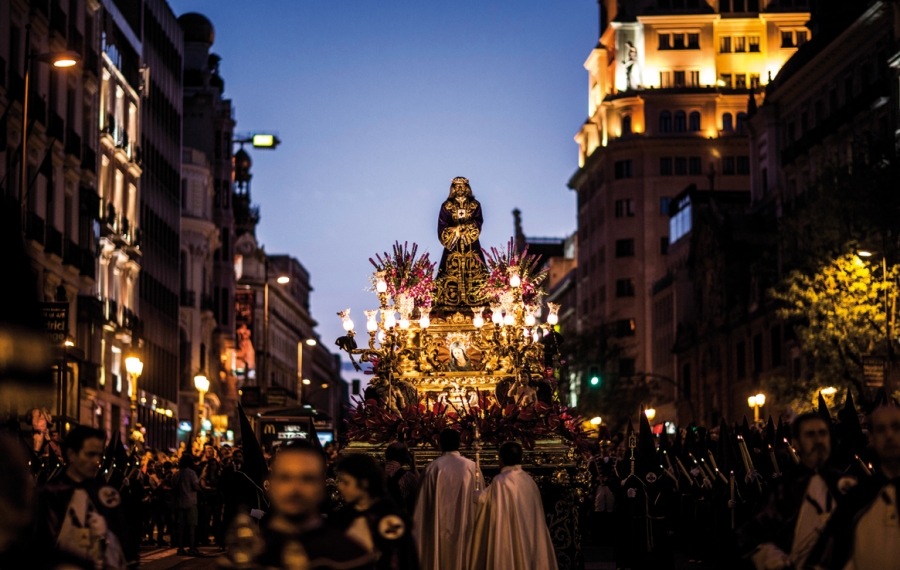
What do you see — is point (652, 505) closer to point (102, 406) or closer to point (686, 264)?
point (102, 406)

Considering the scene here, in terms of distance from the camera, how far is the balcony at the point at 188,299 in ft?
274

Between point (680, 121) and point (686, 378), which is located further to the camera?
point (680, 121)

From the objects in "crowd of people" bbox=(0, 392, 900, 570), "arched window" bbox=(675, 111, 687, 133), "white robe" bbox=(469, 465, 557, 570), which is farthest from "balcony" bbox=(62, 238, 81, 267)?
"arched window" bbox=(675, 111, 687, 133)

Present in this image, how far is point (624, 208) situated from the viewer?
12419cm

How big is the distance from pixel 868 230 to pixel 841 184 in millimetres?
1913

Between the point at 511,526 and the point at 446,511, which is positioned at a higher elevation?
the point at 446,511

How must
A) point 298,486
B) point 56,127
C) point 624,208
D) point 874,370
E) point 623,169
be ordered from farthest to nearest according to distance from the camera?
point 623,169 < point 624,208 < point 56,127 < point 874,370 < point 298,486

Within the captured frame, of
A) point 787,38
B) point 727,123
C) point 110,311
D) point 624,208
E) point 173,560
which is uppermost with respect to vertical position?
point 787,38

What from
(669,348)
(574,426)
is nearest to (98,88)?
(574,426)

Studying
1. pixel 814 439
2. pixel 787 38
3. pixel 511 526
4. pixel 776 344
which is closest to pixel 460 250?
pixel 511 526

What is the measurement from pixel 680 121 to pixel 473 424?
104 meters

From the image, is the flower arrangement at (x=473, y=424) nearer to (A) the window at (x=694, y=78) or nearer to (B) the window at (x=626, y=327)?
(B) the window at (x=626, y=327)

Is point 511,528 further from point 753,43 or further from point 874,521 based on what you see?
point 753,43

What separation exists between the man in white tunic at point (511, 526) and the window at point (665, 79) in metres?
109
